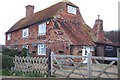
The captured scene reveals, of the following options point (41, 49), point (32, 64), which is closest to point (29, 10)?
point (41, 49)

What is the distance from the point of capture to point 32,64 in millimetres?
16172

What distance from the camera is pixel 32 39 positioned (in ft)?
99.6

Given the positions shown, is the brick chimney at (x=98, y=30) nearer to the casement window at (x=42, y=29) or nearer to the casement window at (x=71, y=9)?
the casement window at (x=71, y=9)

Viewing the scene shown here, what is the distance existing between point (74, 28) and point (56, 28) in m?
3.21

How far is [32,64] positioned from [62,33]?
1024 centimetres

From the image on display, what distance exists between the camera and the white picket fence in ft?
48.8

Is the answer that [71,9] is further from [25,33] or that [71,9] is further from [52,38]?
[25,33]

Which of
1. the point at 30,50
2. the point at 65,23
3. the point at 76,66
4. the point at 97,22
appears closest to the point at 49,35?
the point at 65,23

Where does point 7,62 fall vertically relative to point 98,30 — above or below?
below

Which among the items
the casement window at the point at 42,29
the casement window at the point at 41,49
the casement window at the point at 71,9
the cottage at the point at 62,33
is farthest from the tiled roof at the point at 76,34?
the casement window at the point at 41,49

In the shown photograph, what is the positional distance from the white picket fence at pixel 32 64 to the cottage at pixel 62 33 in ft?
26.8

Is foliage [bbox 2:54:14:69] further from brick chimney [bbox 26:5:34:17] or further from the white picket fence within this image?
brick chimney [bbox 26:5:34:17]

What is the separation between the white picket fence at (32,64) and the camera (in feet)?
48.8

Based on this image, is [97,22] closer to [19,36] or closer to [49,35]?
[49,35]
